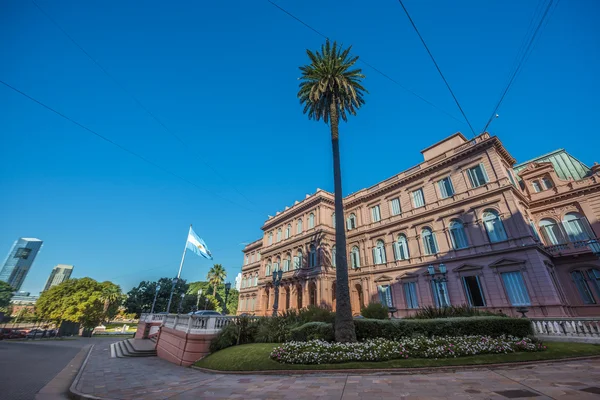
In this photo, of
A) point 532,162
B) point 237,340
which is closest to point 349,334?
point 237,340

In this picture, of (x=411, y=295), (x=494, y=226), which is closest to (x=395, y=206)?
(x=494, y=226)

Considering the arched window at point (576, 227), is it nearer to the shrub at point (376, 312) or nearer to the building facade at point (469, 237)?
the building facade at point (469, 237)

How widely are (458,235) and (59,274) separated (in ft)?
848

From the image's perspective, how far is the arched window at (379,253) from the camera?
85.8 feet

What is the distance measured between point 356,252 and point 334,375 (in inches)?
844

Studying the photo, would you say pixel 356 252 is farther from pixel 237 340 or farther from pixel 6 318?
pixel 6 318

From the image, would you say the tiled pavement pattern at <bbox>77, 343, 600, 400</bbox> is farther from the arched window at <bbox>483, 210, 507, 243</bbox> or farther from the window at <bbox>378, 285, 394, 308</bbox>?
the window at <bbox>378, 285, 394, 308</bbox>

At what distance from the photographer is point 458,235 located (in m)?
21.3

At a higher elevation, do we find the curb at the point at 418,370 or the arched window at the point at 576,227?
the arched window at the point at 576,227

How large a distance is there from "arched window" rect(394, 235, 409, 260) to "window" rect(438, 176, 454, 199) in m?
5.67

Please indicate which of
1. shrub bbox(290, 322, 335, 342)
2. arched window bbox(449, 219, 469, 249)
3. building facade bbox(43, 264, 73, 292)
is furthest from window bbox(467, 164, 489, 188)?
building facade bbox(43, 264, 73, 292)

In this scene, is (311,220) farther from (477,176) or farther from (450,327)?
(450,327)

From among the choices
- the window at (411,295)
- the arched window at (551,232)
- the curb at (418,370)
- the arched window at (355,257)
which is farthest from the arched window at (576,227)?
the arched window at (355,257)

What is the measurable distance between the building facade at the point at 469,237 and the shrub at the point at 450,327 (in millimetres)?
4265
